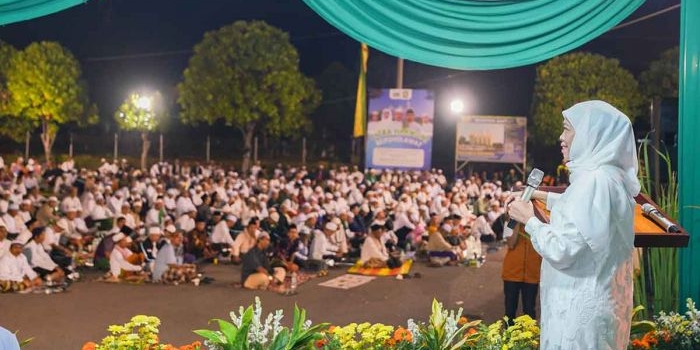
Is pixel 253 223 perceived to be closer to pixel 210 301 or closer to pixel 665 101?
pixel 210 301

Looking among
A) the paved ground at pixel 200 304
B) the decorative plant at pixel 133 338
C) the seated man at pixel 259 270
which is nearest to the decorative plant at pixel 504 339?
the decorative plant at pixel 133 338

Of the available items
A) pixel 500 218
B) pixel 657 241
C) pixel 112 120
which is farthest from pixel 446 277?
pixel 112 120

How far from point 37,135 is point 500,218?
76.2 feet

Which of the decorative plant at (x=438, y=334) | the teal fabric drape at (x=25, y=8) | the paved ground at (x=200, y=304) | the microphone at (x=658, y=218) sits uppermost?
the teal fabric drape at (x=25, y=8)

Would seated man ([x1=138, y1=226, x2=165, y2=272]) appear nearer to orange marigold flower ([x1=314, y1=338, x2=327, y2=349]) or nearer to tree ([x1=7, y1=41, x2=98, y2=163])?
orange marigold flower ([x1=314, y1=338, x2=327, y2=349])

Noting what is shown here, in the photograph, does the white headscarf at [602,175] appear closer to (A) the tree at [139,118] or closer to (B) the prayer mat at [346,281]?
(B) the prayer mat at [346,281]

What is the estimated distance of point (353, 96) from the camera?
132ft

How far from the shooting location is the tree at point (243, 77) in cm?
2780

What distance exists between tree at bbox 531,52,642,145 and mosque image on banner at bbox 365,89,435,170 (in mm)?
14162

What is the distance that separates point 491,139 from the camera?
2291 centimetres

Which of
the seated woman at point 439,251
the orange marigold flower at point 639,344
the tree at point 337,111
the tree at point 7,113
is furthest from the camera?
the tree at point 337,111

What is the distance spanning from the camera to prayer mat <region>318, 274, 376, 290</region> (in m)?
10.5

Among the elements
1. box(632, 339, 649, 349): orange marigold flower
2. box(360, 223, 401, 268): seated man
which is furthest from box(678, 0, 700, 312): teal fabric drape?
box(360, 223, 401, 268): seated man

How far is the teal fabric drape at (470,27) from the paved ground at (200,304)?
159 inches
